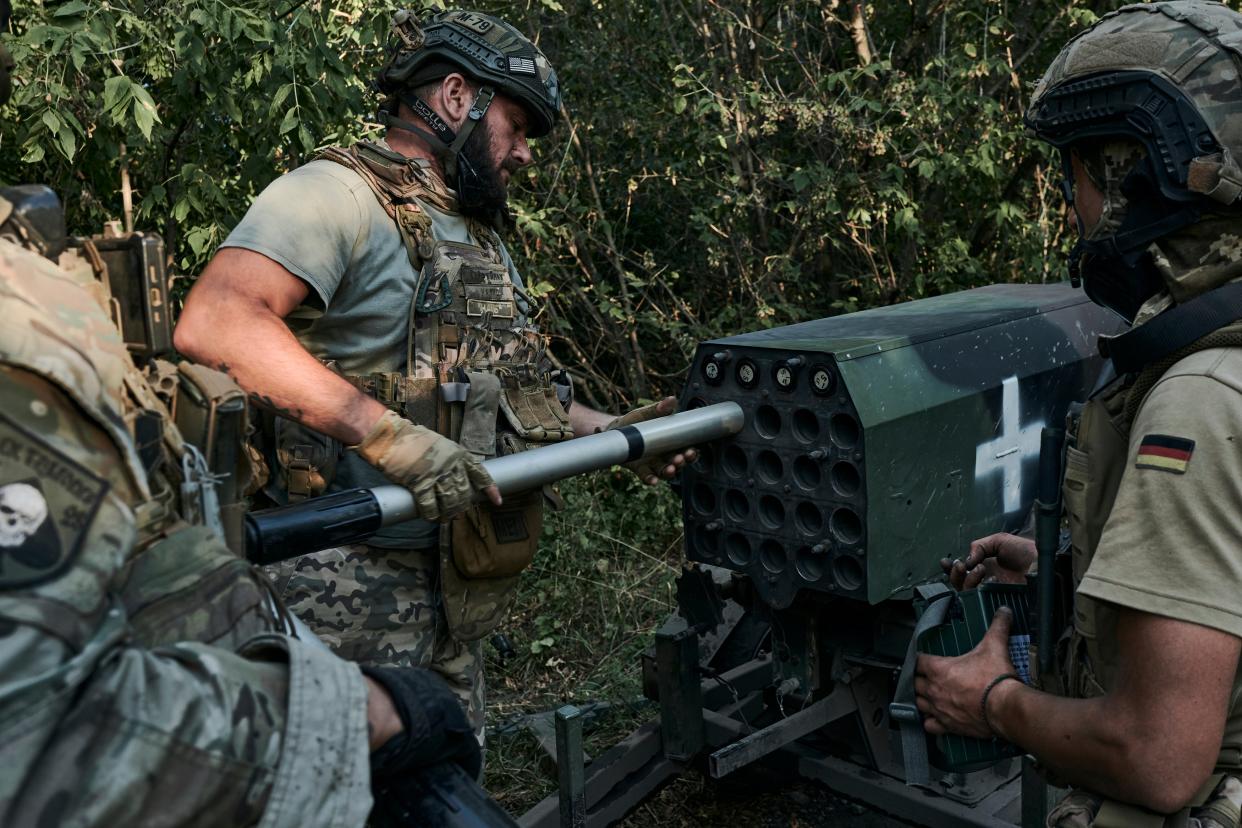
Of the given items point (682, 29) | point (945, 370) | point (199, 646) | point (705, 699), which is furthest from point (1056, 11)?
point (199, 646)

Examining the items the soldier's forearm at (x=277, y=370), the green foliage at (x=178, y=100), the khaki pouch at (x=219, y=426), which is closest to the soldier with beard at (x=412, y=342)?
the soldier's forearm at (x=277, y=370)

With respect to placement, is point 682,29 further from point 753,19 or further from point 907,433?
point 907,433

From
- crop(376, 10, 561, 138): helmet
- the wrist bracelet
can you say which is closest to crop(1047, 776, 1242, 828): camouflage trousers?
the wrist bracelet

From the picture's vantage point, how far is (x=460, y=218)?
3131 mm

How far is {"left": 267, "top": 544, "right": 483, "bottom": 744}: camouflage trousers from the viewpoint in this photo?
283 centimetres

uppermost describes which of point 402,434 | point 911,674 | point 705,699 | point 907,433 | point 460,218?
point 460,218

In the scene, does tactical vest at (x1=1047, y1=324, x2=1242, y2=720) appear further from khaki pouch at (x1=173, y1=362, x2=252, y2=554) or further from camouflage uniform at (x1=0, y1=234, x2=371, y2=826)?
khaki pouch at (x1=173, y1=362, x2=252, y2=554)

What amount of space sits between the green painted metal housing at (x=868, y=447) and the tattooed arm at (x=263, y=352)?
3.40 ft

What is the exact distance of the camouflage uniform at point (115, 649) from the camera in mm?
1131

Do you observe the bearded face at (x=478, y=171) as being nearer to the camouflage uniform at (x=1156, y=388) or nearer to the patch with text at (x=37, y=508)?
the camouflage uniform at (x=1156, y=388)

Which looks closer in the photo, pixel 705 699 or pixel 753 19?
pixel 705 699

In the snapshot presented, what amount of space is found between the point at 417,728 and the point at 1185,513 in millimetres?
1120

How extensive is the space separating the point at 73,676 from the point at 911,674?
5.29 feet

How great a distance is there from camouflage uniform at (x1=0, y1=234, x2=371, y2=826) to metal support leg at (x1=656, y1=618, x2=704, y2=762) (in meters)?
2.05
